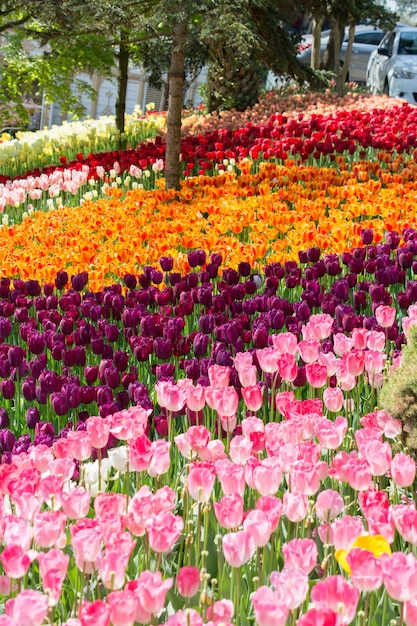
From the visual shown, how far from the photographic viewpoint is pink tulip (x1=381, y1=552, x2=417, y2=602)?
1726 mm

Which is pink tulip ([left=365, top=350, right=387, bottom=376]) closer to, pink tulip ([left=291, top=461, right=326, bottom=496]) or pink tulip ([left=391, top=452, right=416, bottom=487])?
pink tulip ([left=391, top=452, right=416, bottom=487])

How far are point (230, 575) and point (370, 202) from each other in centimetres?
565

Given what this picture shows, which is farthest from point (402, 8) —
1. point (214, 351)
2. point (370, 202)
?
point (214, 351)

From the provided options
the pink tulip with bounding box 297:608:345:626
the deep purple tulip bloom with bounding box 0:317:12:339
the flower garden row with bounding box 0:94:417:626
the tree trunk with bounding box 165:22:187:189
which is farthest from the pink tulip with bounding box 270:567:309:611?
the tree trunk with bounding box 165:22:187:189

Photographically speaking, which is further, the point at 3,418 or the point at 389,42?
the point at 389,42

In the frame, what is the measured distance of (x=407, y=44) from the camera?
18125 mm

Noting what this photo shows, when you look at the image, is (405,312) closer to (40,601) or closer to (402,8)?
(40,601)

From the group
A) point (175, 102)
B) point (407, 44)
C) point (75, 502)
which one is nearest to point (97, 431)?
point (75, 502)

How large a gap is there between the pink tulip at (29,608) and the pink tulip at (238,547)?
0.45 m

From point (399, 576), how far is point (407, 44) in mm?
17897

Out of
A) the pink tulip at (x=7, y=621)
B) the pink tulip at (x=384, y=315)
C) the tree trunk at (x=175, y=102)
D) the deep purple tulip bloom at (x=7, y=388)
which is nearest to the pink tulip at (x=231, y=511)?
the pink tulip at (x=7, y=621)

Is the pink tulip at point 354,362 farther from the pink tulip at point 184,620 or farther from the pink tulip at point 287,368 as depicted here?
the pink tulip at point 184,620

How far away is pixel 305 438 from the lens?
2818 millimetres

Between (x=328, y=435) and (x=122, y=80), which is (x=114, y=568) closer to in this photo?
(x=328, y=435)
